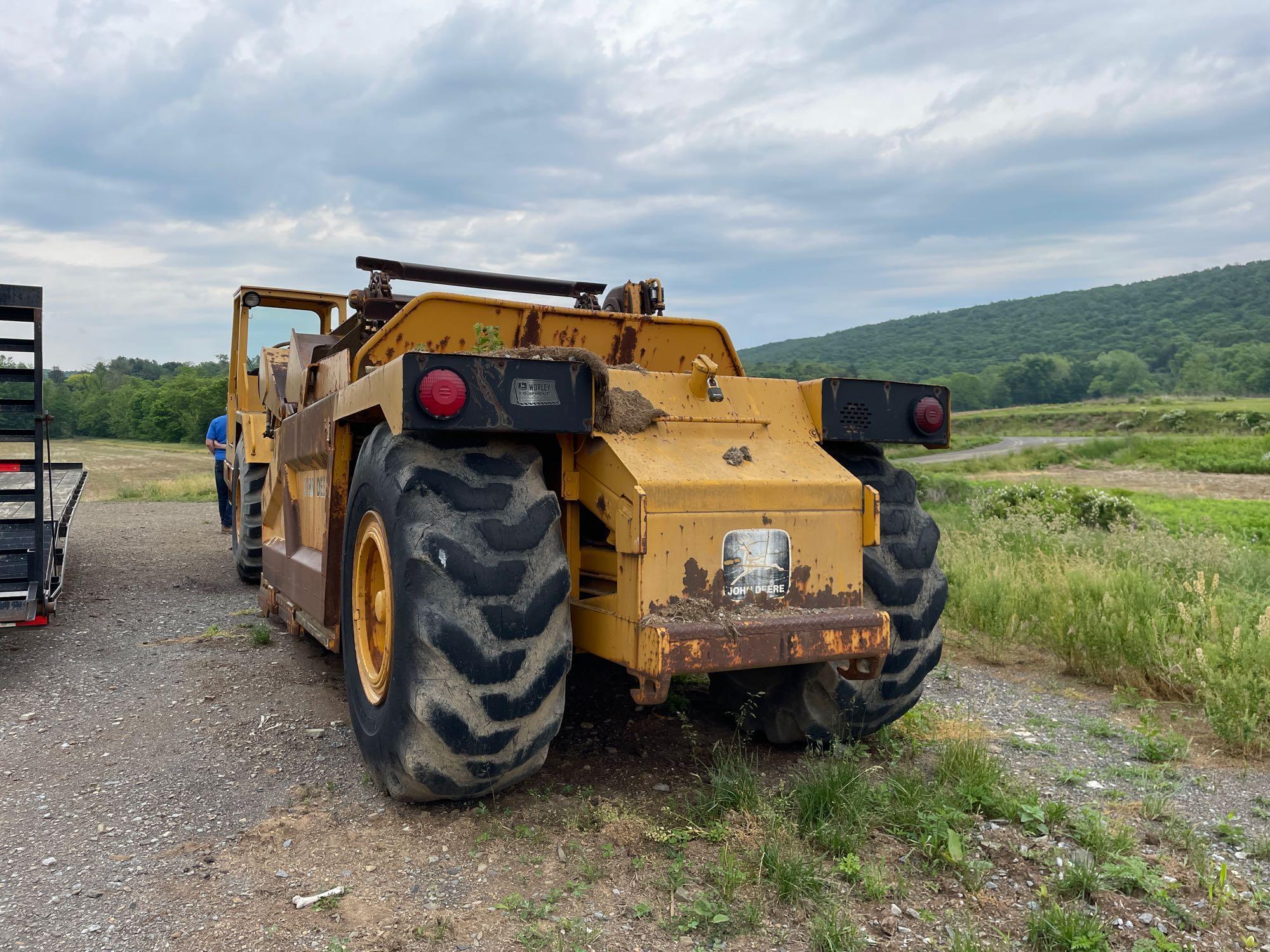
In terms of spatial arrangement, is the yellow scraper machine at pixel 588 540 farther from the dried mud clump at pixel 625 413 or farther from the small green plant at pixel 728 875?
the small green plant at pixel 728 875

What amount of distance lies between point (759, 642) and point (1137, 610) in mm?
3894

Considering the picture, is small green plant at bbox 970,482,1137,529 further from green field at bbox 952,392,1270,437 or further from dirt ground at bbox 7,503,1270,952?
green field at bbox 952,392,1270,437

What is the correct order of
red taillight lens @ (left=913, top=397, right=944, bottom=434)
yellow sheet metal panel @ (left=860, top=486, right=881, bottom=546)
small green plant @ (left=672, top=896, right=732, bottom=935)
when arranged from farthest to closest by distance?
red taillight lens @ (left=913, top=397, right=944, bottom=434) < yellow sheet metal panel @ (left=860, top=486, right=881, bottom=546) < small green plant @ (left=672, top=896, right=732, bottom=935)

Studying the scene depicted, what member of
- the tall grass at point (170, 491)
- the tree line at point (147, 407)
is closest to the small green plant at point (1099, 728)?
the tall grass at point (170, 491)

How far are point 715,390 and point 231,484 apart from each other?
765 cm

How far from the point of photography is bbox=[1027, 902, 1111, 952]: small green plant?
2.56 meters

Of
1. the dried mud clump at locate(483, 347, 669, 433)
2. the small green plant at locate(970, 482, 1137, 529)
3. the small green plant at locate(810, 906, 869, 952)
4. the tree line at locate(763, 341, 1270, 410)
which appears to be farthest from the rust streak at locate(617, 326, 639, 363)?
the tree line at locate(763, 341, 1270, 410)

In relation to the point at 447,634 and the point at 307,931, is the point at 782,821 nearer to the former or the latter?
the point at 447,634

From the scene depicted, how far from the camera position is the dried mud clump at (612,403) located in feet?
10.6

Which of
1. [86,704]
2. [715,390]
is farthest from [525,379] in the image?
[86,704]

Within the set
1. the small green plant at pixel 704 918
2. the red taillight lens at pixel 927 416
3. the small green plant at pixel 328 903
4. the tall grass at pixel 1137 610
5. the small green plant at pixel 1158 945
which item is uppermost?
the red taillight lens at pixel 927 416

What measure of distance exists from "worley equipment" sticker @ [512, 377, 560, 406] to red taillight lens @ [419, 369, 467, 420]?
0.57ft

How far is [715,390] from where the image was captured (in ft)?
11.8

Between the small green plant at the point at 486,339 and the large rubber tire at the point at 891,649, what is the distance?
1.50 meters
